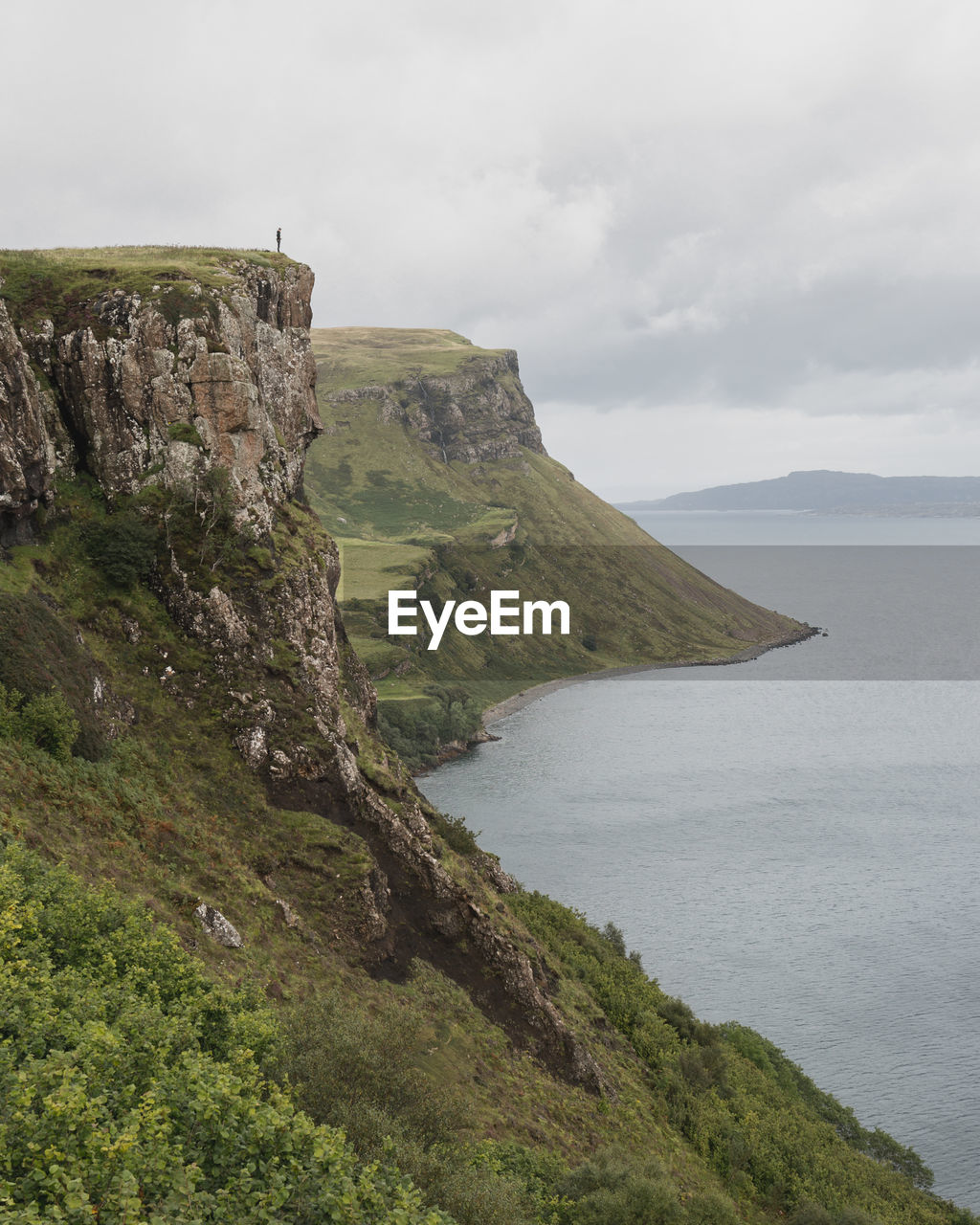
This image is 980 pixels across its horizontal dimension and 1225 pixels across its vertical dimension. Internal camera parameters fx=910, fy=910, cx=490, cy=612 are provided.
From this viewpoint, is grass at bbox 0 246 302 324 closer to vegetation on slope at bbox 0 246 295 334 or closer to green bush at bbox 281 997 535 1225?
vegetation on slope at bbox 0 246 295 334

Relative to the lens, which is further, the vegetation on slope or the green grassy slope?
the vegetation on slope

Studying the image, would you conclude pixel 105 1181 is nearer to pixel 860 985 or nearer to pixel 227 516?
pixel 227 516

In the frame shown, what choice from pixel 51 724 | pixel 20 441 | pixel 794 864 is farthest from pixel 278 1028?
pixel 794 864

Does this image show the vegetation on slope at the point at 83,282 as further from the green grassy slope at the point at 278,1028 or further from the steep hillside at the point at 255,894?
the green grassy slope at the point at 278,1028

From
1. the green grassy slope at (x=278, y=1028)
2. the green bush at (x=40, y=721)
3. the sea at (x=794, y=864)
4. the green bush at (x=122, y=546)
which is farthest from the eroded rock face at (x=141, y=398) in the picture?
the sea at (x=794, y=864)

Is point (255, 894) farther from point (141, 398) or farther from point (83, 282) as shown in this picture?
point (83, 282)

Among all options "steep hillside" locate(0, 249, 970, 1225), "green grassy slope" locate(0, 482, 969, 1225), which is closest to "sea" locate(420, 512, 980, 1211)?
"green grassy slope" locate(0, 482, 969, 1225)
